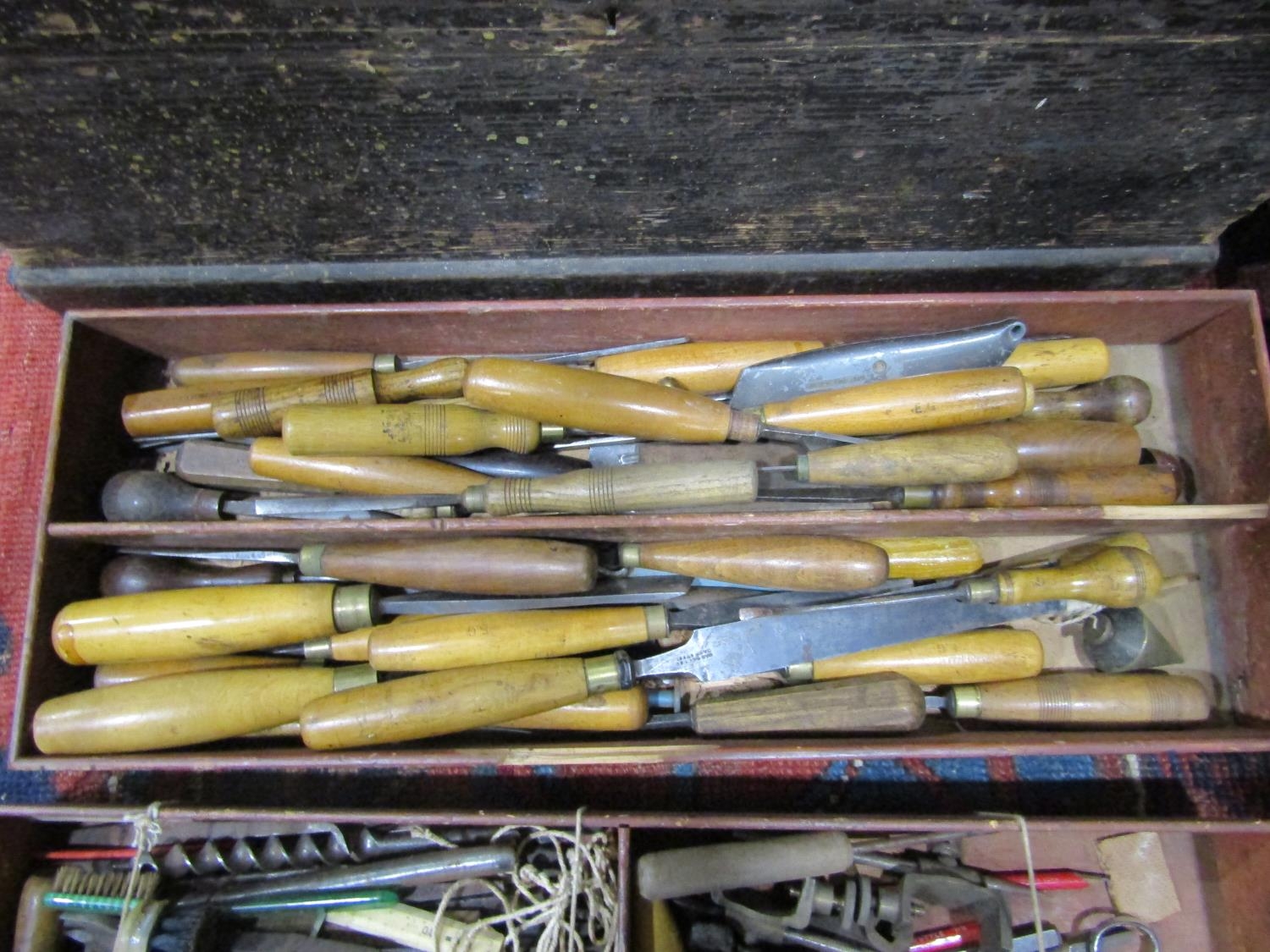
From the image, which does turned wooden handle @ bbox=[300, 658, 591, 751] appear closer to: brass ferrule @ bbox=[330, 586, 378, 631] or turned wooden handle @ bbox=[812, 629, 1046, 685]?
brass ferrule @ bbox=[330, 586, 378, 631]

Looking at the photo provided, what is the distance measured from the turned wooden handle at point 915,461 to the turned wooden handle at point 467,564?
360 mm

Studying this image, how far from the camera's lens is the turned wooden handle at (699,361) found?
1324 mm

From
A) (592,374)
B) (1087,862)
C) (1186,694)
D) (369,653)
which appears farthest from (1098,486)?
(369,653)

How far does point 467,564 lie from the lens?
1197 mm

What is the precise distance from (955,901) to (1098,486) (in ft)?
2.19

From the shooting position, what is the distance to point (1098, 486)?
4.06 ft

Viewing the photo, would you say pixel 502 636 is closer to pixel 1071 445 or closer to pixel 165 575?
pixel 165 575

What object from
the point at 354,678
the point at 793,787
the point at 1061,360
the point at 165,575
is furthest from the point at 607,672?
the point at 1061,360

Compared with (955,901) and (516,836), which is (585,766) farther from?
(955,901)

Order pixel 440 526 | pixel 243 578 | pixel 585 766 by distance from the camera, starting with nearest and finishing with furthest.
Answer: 1. pixel 440 526
2. pixel 243 578
3. pixel 585 766

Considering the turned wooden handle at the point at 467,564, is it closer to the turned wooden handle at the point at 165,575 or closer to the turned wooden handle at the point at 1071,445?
the turned wooden handle at the point at 165,575

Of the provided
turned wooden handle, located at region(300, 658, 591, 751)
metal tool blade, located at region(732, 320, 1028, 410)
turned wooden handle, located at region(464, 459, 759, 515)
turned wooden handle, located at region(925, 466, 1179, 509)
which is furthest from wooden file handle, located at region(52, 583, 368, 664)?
turned wooden handle, located at region(925, 466, 1179, 509)

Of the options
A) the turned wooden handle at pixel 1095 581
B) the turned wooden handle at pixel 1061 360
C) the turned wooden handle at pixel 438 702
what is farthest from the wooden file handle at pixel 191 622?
the turned wooden handle at pixel 1061 360

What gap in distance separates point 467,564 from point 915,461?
64 cm
